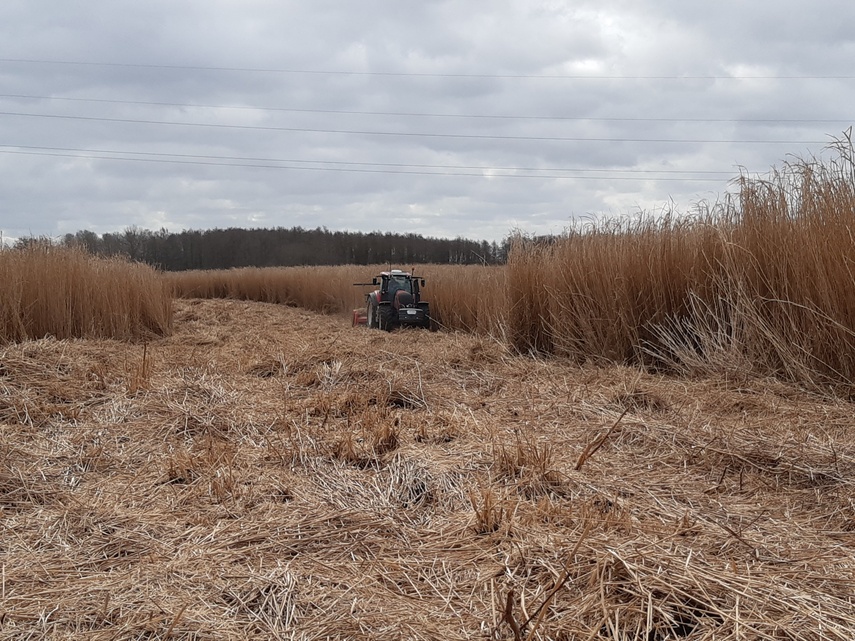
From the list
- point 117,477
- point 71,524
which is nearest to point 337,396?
point 117,477

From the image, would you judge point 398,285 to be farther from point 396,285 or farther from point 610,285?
point 610,285

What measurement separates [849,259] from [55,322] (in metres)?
9.10

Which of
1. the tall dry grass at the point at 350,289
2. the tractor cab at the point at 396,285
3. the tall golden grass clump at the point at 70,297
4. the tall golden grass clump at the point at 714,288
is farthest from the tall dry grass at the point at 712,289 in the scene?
the tall golden grass clump at the point at 70,297

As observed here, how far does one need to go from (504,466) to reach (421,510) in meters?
0.58

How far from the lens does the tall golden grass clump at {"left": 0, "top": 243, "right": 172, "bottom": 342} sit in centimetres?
788

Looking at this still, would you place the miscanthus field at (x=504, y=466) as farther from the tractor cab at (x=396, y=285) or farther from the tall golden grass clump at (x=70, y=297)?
the tractor cab at (x=396, y=285)

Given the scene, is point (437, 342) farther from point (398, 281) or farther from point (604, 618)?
point (604, 618)

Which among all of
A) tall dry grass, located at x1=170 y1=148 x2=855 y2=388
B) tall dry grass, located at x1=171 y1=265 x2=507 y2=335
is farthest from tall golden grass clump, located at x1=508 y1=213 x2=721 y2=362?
tall dry grass, located at x1=171 y1=265 x2=507 y2=335

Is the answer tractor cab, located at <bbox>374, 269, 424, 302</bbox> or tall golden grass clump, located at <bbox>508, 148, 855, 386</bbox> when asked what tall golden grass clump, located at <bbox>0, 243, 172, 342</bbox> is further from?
tall golden grass clump, located at <bbox>508, 148, 855, 386</bbox>

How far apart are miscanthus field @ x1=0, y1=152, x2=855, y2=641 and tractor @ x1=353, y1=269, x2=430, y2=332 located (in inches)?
198

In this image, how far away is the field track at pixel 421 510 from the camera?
182cm

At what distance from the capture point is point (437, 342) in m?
10.8

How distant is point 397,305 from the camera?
12930 mm

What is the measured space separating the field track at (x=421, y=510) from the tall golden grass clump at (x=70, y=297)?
292cm
